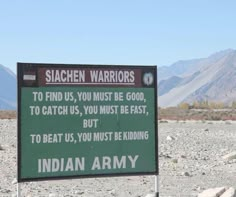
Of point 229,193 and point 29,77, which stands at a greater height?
point 29,77

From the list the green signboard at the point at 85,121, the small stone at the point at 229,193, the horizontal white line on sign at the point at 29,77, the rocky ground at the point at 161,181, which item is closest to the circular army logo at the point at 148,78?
the green signboard at the point at 85,121

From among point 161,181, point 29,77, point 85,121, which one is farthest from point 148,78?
point 161,181

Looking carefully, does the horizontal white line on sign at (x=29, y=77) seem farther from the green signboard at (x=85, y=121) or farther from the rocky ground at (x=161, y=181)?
the rocky ground at (x=161, y=181)

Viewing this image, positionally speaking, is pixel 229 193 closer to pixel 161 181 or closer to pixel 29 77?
pixel 161 181

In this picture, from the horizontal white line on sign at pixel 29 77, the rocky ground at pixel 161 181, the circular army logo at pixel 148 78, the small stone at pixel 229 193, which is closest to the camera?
the horizontal white line on sign at pixel 29 77

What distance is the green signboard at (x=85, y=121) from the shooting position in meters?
8.21

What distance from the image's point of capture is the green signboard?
8.21 m

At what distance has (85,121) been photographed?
8.55 m

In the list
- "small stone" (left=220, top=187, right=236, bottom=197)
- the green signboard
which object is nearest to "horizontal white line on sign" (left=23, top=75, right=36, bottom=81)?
the green signboard

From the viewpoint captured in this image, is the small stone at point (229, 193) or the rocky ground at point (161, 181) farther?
the rocky ground at point (161, 181)

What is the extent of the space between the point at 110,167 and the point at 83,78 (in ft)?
4.27

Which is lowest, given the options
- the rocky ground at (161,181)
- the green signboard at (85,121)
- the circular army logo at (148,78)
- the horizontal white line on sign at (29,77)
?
the rocky ground at (161,181)

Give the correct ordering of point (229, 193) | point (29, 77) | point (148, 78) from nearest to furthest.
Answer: point (29, 77)
point (148, 78)
point (229, 193)

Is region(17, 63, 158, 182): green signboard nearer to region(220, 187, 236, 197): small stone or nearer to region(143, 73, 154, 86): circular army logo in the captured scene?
region(143, 73, 154, 86): circular army logo
